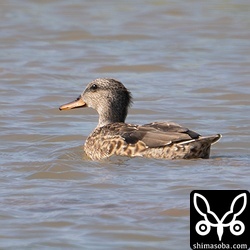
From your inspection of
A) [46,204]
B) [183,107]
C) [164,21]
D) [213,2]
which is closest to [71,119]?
[183,107]

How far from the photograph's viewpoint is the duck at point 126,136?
37.5ft

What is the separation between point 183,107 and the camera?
14.8m

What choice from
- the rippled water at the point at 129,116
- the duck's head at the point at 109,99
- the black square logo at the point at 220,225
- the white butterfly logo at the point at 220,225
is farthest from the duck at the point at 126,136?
the white butterfly logo at the point at 220,225

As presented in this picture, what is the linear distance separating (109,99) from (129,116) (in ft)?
5.75

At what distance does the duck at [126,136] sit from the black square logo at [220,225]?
1.97 meters

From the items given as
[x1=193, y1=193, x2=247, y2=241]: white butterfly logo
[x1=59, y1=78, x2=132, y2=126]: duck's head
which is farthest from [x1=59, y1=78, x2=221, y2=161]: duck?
[x1=193, y1=193, x2=247, y2=241]: white butterfly logo

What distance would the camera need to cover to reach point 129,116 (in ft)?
47.4

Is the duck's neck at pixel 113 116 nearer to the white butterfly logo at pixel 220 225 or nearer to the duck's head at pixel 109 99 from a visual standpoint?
the duck's head at pixel 109 99

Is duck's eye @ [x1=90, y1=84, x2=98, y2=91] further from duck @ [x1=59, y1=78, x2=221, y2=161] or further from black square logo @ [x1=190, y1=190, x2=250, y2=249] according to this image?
black square logo @ [x1=190, y1=190, x2=250, y2=249]

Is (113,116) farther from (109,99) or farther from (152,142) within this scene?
(152,142)

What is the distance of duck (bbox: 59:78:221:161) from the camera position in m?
11.4

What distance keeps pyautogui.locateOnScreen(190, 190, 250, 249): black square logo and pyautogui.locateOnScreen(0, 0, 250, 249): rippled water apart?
0.46 feet

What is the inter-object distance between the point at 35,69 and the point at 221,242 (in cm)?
891

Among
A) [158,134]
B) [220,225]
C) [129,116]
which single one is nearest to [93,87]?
[158,134]
